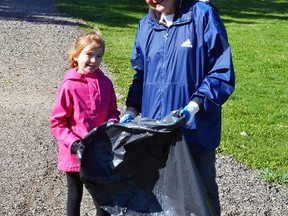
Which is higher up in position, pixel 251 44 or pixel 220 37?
pixel 220 37

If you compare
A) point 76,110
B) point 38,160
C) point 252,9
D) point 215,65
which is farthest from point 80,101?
point 252,9

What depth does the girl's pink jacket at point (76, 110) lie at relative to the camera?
155 inches

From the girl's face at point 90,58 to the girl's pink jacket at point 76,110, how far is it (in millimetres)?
45

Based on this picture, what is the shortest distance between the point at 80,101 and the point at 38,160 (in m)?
2.32

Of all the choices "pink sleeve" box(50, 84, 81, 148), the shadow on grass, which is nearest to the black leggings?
"pink sleeve" box(50, 84, 81, 148)

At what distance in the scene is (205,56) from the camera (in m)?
3.56

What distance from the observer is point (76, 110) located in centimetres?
394

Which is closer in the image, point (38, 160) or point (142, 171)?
point (142, 171)

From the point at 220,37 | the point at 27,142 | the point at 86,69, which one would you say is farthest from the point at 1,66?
the point at 220,37

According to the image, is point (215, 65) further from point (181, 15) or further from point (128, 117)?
point (128, 117)

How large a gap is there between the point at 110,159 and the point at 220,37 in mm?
929

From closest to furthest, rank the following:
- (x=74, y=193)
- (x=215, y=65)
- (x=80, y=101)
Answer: (x=215, y=65)
(x=80, y=101)
(x=74, y=193)

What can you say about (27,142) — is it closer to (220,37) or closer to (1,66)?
(220,37)

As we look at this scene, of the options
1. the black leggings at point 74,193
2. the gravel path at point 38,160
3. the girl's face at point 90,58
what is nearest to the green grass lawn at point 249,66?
the gravel path at point 38,160
